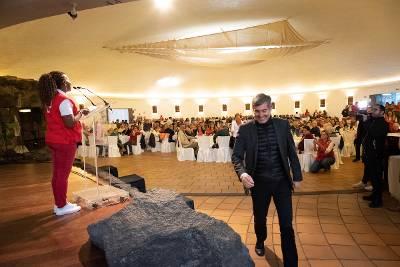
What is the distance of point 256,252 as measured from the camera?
278 cm

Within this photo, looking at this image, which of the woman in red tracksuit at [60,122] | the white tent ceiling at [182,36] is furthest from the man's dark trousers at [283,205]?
the white tent ceiling at [182,36]

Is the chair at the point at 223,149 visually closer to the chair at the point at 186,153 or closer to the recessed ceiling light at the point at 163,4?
the chair at the point at 186,153

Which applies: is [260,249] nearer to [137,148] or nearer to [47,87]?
[47,87]

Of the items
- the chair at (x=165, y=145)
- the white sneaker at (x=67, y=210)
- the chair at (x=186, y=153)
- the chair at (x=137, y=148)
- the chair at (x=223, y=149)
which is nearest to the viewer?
the white sneaker at (x=67, y=210)

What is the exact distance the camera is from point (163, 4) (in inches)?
307

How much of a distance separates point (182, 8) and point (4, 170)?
6.02 m

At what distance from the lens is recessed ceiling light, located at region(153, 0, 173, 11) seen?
756cm

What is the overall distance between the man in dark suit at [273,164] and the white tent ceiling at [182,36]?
2.70 meters

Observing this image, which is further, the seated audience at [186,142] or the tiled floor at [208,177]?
the seated audience at [186,142]

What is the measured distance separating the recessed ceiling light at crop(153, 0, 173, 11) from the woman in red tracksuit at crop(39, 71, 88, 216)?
5.83 m

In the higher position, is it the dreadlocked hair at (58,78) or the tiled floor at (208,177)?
the dreadlocked hair at (58,78)

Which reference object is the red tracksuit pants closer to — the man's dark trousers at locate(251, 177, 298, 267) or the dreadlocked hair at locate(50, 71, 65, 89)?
the dreadlocked hair at locate(50, 71, 65, 89)

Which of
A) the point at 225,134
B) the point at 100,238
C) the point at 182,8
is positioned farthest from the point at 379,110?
the point at 182,8

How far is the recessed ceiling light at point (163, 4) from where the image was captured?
297 inches
